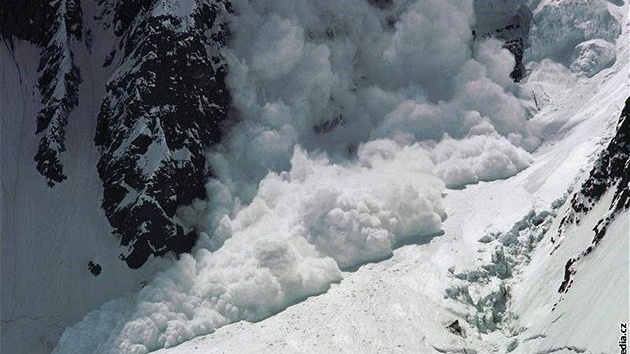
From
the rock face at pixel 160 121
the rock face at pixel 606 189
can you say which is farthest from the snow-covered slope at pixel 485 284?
the rock face at pixel 160 121

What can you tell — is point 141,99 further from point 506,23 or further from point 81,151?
point 506,23

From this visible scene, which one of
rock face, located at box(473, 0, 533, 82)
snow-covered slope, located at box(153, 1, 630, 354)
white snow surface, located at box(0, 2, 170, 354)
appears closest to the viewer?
snow-covered slope, located at box(153, 1, 630, 354)

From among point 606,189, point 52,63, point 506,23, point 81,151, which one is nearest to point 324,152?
point 81,151

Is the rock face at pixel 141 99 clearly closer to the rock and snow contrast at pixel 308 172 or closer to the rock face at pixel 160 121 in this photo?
the rock face at pixel 160 121

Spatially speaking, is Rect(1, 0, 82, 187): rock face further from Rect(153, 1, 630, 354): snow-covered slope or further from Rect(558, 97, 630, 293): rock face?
Rect(558, 97, 630, 293): rock face

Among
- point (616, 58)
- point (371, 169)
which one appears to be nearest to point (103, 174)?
point (371, 169)

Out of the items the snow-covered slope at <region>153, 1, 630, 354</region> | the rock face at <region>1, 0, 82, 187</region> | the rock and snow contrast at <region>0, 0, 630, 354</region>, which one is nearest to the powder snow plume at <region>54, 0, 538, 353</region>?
the rock and snow contrast at <region>0, 0, 630, 354</region>
